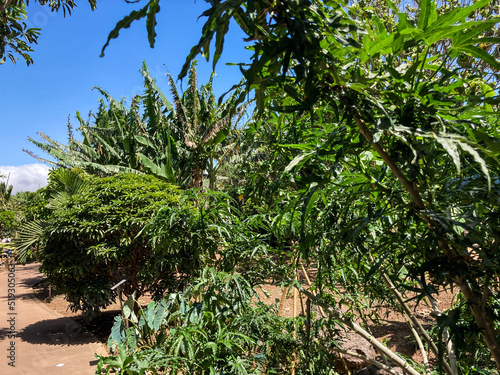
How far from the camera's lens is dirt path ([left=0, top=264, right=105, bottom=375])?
4707 mm

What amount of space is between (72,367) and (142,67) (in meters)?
7.23

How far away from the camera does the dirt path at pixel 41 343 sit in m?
4.71

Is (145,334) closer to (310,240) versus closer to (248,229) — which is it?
(248,229)

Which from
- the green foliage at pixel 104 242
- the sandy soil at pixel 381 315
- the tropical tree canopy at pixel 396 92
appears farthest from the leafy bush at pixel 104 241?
the tropical tree canopy at pixel 396 92

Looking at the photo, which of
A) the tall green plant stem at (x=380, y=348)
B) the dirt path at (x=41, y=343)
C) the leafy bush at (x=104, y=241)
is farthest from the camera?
the leafy bush at (x=104, y=241)

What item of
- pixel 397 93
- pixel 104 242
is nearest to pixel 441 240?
pixel 397 93

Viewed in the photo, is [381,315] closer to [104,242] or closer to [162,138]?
[104,242]

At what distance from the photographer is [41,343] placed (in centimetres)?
582

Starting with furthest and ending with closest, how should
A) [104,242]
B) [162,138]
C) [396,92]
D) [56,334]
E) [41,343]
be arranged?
[162,138] → [56,334] → [41,343] → [104,242] → [396,92]

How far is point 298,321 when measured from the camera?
241 centimetres

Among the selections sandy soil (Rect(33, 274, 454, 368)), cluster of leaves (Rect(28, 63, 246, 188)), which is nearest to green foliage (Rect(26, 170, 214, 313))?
sandy soil (Rect(33, 274, 454, 368))

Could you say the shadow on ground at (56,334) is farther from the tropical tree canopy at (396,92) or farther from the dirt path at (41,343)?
the tropical tree canopy at (396,92)

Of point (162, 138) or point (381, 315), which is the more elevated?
point (162, 138)

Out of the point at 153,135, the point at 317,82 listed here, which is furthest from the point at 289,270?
the point at 153,135
